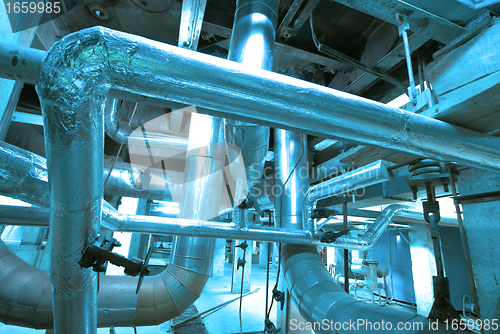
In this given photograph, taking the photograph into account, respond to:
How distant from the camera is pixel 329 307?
1.53m

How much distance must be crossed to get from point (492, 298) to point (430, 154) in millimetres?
1117

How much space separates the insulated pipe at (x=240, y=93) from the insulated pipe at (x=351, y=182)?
906 mm

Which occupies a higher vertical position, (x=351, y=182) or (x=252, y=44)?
(x=252, y=44)

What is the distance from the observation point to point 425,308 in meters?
4.08

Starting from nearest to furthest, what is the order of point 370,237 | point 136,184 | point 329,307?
1. point 329,307
2. point 370,237
3. point 136,184

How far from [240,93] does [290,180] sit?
1889mm

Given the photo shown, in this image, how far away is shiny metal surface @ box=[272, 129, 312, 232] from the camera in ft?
7.70

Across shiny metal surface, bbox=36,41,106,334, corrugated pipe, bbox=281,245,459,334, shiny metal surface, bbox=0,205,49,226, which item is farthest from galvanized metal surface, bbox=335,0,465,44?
shiny metal surface, bbox=0,205,49,226

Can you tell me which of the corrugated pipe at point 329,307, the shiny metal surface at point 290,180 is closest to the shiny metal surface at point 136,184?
the shiny metal surface at point 290,180

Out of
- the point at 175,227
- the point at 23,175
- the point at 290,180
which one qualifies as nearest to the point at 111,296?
the point at 175,227

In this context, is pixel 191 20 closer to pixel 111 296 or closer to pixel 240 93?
pixel 240 93

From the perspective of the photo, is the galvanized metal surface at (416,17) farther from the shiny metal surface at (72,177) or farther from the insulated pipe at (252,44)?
the shiny metal surface at (72,177)

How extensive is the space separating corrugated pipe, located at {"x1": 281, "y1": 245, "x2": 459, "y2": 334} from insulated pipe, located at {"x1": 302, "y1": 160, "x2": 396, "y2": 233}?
0.33 meters

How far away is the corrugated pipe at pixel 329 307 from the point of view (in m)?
1.13
